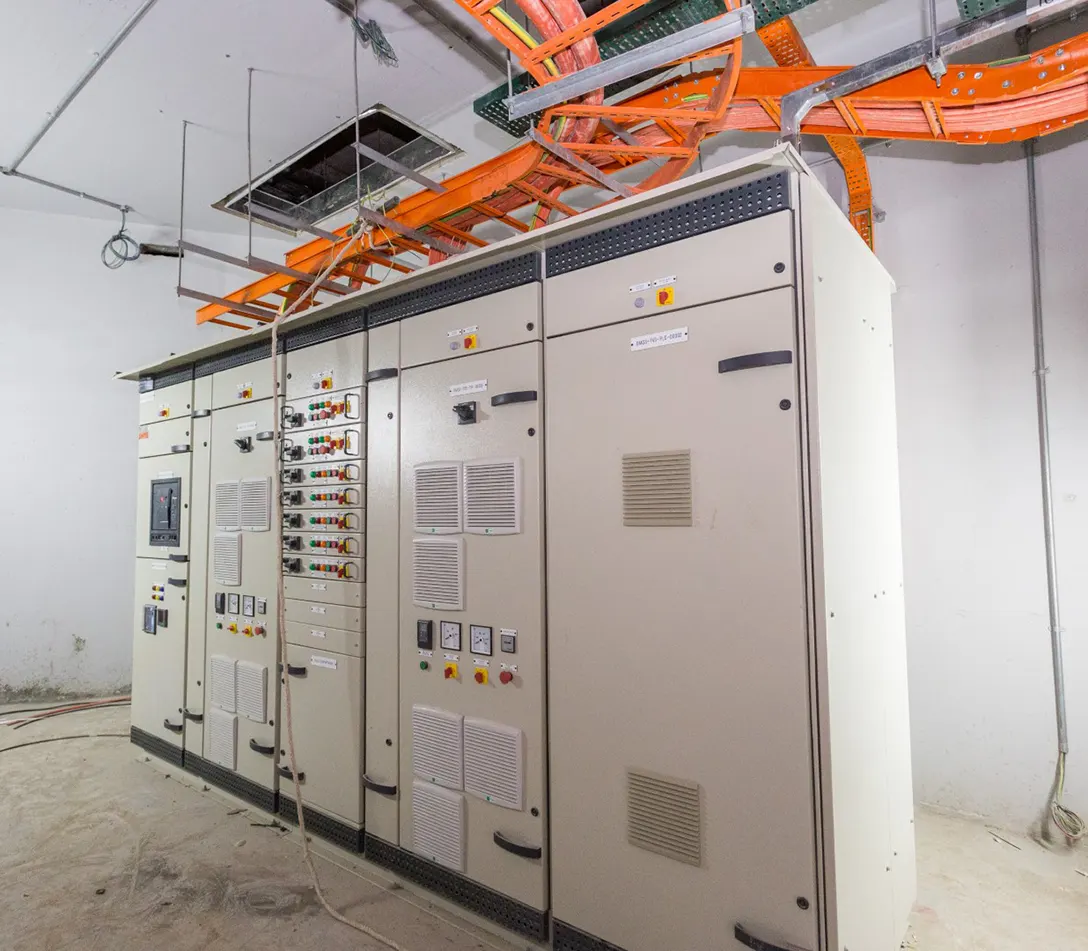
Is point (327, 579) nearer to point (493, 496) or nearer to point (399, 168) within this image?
point (493, 496)

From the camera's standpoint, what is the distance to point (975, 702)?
2.58m

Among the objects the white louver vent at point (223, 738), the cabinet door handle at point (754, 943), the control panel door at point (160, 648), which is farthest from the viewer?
the control panel door at point (160, 648)

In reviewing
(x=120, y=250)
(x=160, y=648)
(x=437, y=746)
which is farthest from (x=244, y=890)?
(x=120, y=250)

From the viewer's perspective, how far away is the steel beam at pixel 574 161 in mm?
1944

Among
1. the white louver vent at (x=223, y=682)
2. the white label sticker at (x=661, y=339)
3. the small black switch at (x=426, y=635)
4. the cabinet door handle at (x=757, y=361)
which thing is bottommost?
the white louver vent at (x=223, y=682)

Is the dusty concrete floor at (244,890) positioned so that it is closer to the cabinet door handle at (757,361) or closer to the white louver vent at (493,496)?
the white louver vent at (493,496)

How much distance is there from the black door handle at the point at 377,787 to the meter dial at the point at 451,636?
60 cm

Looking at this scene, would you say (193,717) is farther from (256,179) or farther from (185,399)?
(256,179)

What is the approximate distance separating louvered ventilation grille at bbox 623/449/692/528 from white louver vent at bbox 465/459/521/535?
0.39m

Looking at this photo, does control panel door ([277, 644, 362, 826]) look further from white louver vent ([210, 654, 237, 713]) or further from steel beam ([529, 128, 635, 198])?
steel beam ([529, 128, 635, 198])

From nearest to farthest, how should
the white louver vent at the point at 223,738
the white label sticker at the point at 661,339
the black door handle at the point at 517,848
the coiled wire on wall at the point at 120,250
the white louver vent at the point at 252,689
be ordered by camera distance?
the white label sticker at the point at 661,339
the black door handle at the point at 517,848
the white louver vent at the point at 252,689
the white louver vent at the point at 223,738
the coiled wire on wall at the point at 120,250

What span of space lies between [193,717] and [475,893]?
1929 millimetres

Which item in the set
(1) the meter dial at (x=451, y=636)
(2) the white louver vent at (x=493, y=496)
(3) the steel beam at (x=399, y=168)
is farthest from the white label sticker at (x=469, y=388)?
(1) the meter dial at (x=451, y=636)

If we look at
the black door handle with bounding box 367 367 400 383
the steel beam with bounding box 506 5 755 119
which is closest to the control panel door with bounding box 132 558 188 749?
the black door handle with bounding box 367 367 400 383
